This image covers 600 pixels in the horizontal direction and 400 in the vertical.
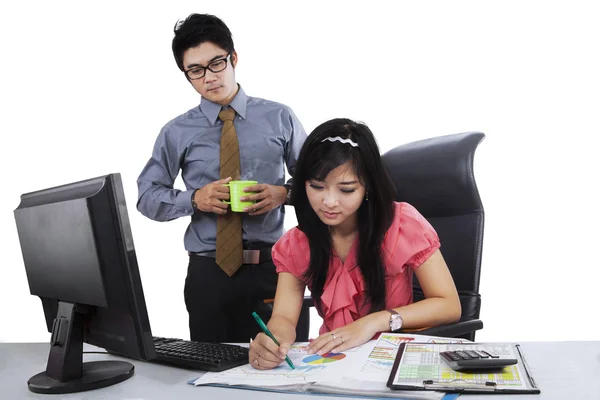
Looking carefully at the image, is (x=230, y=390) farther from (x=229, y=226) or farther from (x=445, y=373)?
(x=229, y=226)

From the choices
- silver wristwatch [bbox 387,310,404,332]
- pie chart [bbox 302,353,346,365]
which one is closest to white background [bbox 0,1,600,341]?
silver wristwatch [bbox 387,310,404,332]

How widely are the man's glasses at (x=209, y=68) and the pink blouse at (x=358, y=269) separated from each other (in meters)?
0.67

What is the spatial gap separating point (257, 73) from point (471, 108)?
1.09 metres

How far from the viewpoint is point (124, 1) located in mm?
3205

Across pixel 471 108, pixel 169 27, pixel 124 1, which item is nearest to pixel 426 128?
pixel 471 108

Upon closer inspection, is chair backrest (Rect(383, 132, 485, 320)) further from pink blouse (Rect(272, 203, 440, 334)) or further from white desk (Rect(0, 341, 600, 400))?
white desk (Rect(0, 341, 600, 400))

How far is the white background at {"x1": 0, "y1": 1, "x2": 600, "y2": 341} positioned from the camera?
2.92 metres

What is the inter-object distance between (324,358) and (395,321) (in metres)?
0.30

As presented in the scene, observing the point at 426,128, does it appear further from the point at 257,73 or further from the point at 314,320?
the point at 314,320

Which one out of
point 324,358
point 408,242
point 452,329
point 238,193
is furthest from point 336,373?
point 238,193

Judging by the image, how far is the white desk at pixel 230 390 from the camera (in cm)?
Answer: 105

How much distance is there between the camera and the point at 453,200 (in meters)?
1.84

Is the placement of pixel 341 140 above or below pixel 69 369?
above

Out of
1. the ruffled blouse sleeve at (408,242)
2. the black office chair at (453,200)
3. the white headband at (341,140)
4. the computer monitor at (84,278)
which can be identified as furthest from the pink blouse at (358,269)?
the computer monitor at (84,278)
